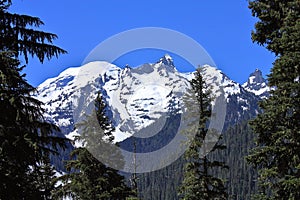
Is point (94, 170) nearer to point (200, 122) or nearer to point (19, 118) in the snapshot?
point (200, 122)

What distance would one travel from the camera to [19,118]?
9.97 metres

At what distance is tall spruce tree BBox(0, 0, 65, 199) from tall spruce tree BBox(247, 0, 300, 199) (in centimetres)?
616

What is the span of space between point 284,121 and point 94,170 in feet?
42.3

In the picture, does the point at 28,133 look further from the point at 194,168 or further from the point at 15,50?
the point at 194,168

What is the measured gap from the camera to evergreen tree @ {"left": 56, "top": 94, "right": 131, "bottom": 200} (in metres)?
24.1

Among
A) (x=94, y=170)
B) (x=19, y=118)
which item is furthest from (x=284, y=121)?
(x=94, y=170)

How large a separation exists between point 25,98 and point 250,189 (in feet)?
647

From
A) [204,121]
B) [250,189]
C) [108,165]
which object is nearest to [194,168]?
[204,121]

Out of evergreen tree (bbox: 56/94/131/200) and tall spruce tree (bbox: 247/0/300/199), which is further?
evergreen tree (bbox: 56/94/131/200)

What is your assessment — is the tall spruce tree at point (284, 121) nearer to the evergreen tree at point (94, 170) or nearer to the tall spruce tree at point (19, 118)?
the tall spruce tree at point (19, 118)

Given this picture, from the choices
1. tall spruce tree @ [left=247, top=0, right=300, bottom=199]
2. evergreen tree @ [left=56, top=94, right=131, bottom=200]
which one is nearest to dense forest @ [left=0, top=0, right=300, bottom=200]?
tall spruce tree @ [left=247, top=0, right=300, bottom=199]

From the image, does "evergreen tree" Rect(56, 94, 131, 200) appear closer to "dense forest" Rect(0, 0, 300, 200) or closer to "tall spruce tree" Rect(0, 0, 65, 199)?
"dense forest" Rect(0, 0, 300, 200)

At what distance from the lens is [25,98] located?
32.9 feet

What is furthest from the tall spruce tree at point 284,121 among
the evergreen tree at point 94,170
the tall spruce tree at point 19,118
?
the evergreen tree at point 94,170
